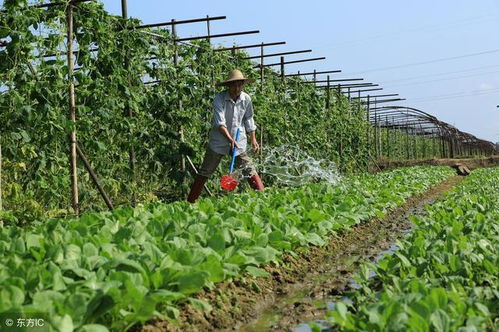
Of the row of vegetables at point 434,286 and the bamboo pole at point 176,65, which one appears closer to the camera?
the row of vegetables at point 434,286

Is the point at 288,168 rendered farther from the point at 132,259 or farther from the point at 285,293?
the point at 132,259

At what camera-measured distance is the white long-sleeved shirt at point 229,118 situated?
7.99 m

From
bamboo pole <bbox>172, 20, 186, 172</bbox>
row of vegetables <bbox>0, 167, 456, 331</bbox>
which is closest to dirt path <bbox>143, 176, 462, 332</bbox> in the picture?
row of vegetables <bbox>0, 167, 456, 331</bbox>

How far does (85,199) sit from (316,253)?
11.4ft

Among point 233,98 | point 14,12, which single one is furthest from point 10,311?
point 233,98

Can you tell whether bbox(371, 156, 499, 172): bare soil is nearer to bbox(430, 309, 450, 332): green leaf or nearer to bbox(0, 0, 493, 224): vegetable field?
bbox(0, 0, 493, 224): vegetable field

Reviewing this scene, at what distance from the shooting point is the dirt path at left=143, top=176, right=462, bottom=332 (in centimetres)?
334

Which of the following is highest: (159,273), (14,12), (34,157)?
(14,12)

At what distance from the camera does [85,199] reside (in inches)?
294

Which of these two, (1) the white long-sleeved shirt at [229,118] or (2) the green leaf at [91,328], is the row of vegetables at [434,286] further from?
(1) the white long-sleeved shirt at [229,118]

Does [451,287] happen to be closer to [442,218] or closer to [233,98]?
[442,218]

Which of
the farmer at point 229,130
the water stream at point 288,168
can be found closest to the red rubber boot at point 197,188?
the farmer at point 229,130

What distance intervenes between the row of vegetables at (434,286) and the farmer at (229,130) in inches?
126

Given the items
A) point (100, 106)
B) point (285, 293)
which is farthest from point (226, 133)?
point (285, 293)
